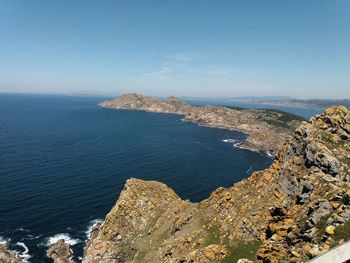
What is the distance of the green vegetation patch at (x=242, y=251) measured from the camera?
3672 cm

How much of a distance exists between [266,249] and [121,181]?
314 feet

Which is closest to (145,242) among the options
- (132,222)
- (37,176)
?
(132,222)

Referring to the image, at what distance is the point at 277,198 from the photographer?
136 feet

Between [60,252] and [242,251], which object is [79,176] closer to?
[60,252]

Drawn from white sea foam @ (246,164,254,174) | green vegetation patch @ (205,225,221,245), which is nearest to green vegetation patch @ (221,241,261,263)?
green vegetation patch @ (205,225,221,245)

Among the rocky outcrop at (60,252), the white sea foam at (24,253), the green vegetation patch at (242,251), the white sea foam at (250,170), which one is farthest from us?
the white sea foam at (250,170)

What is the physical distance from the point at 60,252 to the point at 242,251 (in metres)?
49.8

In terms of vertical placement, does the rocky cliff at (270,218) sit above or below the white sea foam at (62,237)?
above

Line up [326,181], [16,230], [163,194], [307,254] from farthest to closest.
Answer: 1. [16,230]
2. [163,194]
3. [326,181]
4. [307,254]

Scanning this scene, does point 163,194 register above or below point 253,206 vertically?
below

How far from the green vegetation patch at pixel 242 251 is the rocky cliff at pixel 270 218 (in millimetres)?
122

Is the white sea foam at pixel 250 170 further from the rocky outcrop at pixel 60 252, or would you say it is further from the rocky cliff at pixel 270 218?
the rocky outcrop at pixel 60 252

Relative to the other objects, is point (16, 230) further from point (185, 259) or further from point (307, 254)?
point (307, 254)

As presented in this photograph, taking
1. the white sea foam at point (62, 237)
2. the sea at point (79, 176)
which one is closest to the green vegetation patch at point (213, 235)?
the sea at point (79, 176)
